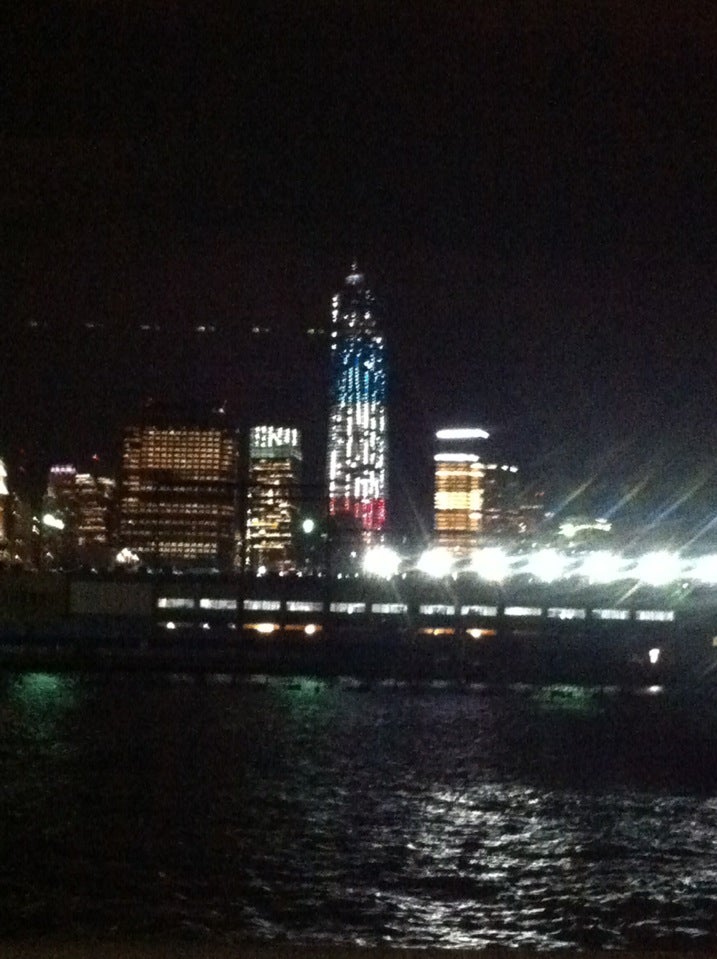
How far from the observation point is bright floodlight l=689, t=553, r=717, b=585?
54.8m

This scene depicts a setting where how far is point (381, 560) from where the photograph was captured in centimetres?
9188

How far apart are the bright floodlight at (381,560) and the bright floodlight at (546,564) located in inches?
314

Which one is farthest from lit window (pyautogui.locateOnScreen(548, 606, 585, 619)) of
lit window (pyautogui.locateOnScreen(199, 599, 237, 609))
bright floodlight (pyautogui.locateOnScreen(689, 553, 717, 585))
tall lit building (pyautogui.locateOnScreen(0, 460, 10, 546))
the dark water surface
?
tall lit building (pyautogui.locateOnScreen(0, 460, 10, 546))

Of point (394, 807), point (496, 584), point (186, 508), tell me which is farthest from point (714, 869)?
point (186, 508)

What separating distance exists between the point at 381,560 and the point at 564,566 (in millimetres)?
18920

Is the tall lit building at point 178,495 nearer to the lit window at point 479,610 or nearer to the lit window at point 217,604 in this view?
the lit window at point 217,604

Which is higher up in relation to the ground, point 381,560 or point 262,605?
point 381,560

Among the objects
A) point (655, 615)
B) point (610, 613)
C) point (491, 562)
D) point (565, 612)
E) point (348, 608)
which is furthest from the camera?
point (491, 562)

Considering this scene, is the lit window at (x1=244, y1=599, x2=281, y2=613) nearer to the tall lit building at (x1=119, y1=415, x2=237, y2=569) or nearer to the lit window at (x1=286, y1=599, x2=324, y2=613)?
the lit window at (x1=286, y1=599, x2=324, y2=613)

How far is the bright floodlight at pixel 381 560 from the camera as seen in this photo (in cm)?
8475

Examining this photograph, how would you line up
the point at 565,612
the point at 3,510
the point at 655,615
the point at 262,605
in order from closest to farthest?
1. the point at 655,615
2. the point at 262,605
3. the point at 565,612
4. the point at 3,510

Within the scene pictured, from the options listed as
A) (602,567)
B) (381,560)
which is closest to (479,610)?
(602,567)

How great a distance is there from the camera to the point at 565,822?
1325cm

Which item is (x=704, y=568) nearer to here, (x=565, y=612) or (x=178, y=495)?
(x=565, y=612)
